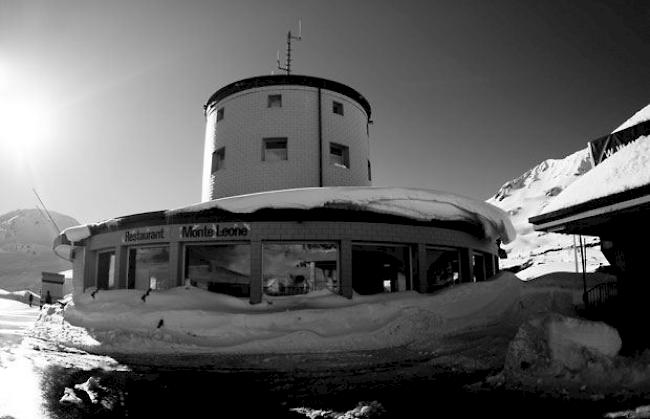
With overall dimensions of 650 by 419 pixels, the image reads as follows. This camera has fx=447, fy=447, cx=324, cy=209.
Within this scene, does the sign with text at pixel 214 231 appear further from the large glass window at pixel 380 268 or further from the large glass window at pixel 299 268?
the large glass window at pixel 380 268

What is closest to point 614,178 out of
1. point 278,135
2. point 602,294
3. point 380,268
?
point 602,294

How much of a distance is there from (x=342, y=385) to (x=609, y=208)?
5.44 metres

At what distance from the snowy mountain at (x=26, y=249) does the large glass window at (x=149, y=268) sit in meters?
88.8

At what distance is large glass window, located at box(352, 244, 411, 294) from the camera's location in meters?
16.2

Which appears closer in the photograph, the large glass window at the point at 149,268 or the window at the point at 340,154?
the large glass window at the point at 149,268

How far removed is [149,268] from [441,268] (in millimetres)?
11592

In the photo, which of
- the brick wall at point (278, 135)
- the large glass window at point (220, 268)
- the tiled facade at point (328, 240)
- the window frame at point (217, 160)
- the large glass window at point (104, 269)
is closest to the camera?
the tiled facade at point (328, 240)

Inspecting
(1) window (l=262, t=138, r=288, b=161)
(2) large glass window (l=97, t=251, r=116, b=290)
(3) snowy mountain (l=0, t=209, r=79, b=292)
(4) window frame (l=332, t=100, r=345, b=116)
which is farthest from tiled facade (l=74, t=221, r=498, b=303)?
(3) snowy mountain (l=0, t=209, r=79, b=292)

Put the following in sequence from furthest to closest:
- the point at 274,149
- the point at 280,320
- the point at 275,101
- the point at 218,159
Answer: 1. the point at 218,159
2. the point at 275,101
3. the point at 274,149
4. the point at 280,320

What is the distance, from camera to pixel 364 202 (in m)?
14.4

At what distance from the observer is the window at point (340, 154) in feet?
70.9

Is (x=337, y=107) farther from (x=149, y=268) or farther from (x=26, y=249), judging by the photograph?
(x=26, y=249)

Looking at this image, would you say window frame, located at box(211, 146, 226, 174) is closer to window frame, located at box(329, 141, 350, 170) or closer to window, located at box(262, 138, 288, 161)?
window, located at box(262, 138, 288, 161)

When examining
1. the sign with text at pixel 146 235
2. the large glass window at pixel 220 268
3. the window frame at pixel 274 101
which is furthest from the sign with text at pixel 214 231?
the window frame at pixel 274 101
